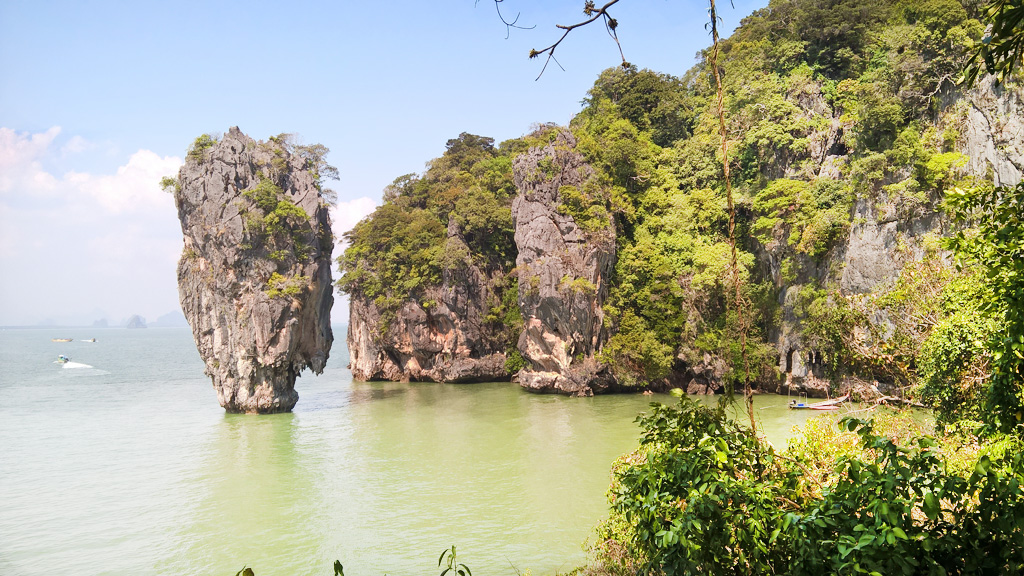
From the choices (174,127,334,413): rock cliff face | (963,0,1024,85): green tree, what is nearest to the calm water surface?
(174,127,334,413): rock cliff face

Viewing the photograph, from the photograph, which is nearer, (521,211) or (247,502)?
(247,502)

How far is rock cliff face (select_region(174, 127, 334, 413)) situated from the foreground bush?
68.5ft

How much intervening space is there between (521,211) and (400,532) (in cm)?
1699

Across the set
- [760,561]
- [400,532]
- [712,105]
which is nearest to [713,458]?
[760,561]

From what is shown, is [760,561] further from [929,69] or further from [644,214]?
[644,214]

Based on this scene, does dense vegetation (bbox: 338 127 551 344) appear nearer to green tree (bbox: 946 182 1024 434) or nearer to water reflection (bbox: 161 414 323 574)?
water reflection (bbox: 161 414 323 574)

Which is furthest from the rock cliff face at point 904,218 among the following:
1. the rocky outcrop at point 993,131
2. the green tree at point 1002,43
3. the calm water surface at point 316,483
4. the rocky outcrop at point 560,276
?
the green tree at point 1002,43

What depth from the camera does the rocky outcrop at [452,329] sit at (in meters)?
29.9

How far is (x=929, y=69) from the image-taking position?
1844 centimetres

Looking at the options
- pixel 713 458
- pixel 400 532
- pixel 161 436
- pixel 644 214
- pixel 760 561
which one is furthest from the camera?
pixel 644 214

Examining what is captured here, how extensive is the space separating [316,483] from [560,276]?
13.0 meters

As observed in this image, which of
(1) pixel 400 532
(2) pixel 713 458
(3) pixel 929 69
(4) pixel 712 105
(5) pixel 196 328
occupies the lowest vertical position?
(1) pixel 400 532

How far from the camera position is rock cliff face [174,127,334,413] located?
74.5ft

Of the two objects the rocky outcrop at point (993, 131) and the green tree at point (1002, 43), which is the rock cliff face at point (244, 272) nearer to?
the rocky outcrop at point (993, 131)
